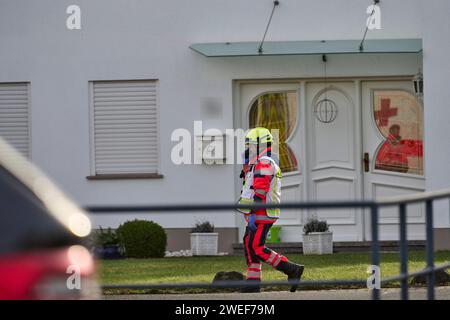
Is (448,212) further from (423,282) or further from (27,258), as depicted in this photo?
(27,258)

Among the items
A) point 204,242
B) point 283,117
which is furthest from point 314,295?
point 283,117

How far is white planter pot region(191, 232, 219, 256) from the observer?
1969 cm

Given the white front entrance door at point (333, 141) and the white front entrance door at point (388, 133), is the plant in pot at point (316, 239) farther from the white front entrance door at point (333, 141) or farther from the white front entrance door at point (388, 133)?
the white front entrance door at point (388, 133)

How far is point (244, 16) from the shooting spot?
20219 mm

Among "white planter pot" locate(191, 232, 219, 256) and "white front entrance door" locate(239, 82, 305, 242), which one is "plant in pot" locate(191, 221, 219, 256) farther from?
"white front entrance door" locate(239, 82, 305, 242)

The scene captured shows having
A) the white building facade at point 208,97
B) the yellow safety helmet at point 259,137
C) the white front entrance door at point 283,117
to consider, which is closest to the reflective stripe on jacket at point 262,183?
the yellow safety helmet at point 259,137

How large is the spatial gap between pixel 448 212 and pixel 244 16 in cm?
1227

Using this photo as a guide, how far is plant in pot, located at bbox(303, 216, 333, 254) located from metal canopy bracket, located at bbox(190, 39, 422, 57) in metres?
2.70

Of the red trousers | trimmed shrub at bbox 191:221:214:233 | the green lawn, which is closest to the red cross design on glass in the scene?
the green lawn

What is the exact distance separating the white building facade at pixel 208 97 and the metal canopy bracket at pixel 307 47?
0.05 meters

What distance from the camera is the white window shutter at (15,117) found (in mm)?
20906

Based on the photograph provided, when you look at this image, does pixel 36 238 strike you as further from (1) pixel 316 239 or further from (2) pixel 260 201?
(1) pixel 316 239

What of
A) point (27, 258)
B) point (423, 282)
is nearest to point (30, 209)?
point (27, 258)

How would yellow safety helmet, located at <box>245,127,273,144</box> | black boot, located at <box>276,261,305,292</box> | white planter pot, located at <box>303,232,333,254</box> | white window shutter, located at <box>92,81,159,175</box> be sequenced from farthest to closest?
white window shutter, located at <box>92,81,159,175</box> < white planter pot, located at <box>303,232,333,254</box> < yellow safety helmet, located at <box>245,127,273,144</box> < black boot, located at <box>276,261,305,292</box>
